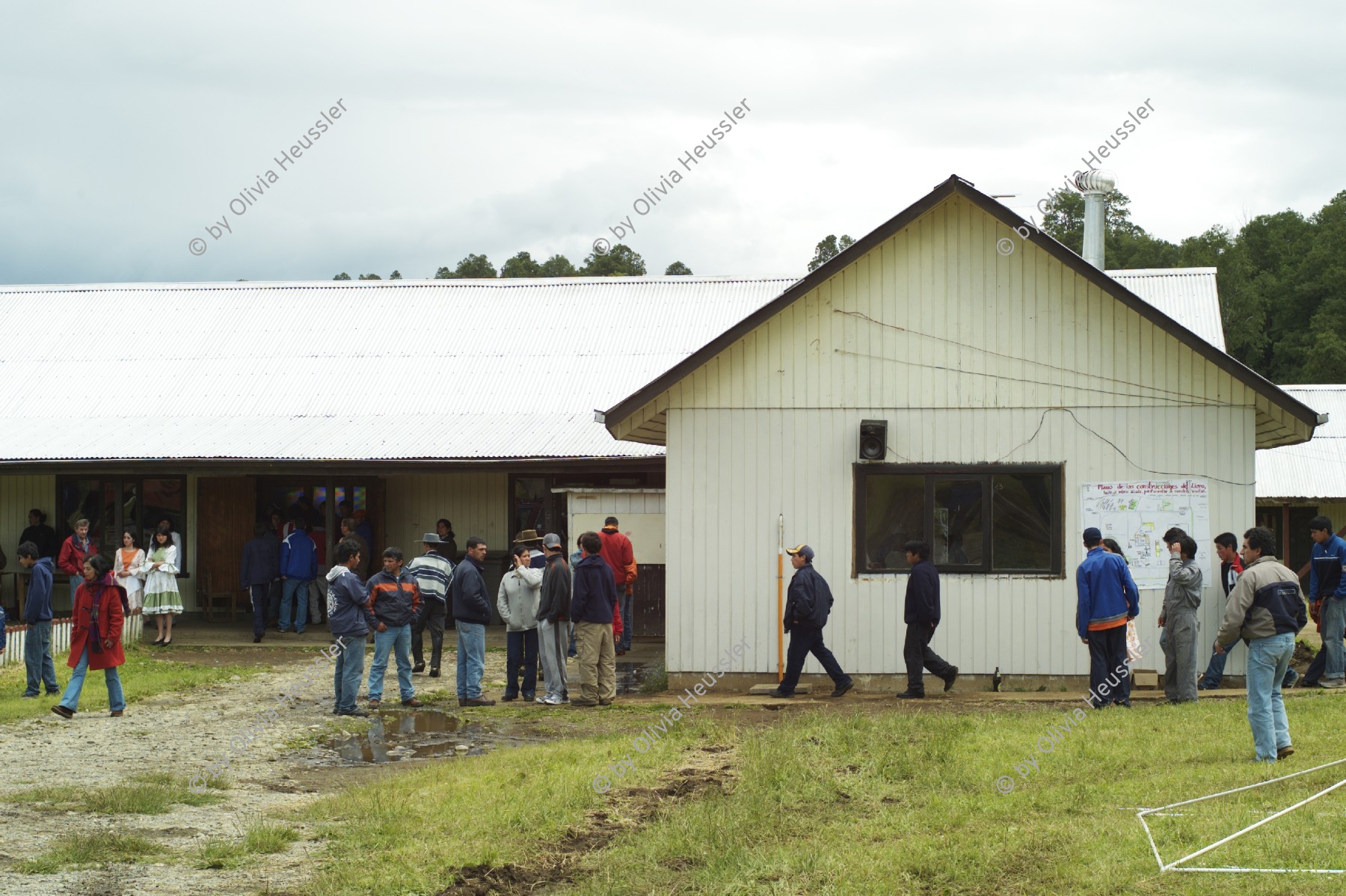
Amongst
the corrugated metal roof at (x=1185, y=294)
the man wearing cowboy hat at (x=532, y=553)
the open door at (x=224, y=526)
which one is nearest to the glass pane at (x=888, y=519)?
the man wearing cowboy hat at (x=532, y=553)

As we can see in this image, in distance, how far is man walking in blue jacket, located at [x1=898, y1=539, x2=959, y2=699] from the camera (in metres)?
12.9

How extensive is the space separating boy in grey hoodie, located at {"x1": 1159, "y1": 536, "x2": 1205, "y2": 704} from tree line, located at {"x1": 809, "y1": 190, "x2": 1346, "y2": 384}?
3478cm

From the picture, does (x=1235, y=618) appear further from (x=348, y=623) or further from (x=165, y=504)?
(x=165, y=504)

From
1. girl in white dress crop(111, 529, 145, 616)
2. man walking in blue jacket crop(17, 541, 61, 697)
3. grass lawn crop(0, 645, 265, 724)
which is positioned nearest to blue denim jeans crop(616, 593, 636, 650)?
grass lawn crop(0, 645, 265, 724)

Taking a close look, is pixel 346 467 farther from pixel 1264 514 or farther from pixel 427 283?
pixel 1264 514

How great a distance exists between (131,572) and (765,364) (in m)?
10.3

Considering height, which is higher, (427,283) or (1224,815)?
(427,283)

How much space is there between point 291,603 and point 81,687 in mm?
7360

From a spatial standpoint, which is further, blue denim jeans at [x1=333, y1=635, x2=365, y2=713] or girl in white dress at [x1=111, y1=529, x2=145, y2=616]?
girl in white dress at [x1=111, y1=529, x2=145, y2=616]

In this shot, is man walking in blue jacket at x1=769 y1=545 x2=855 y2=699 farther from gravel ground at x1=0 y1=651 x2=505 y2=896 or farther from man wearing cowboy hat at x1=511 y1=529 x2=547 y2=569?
gravel ground at x1=0 y1=651 x2=505 y2=896

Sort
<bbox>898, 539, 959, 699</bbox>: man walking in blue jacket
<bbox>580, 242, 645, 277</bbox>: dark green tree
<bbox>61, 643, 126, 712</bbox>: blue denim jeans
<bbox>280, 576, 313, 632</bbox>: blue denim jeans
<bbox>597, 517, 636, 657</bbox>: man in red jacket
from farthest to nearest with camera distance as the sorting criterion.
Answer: <bbox>580, 242, 645, 277</bbox>: dark green tree → <bbox>280, 576, 313, 632</bbox>: blue denim jeans → <bbox>597, 517, 636, 657</bbox>: man in red jacket → <bbox>898, 539, 959, 699</bbox>: man walking in blue jacket → <bbox>61, 643, 126, 712</bbox>: blue denim jeans

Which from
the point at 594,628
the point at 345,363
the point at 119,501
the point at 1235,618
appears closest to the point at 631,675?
the point at 594,628

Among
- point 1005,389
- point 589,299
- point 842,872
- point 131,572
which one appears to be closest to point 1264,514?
point 589,299

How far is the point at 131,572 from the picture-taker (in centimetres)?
1903
